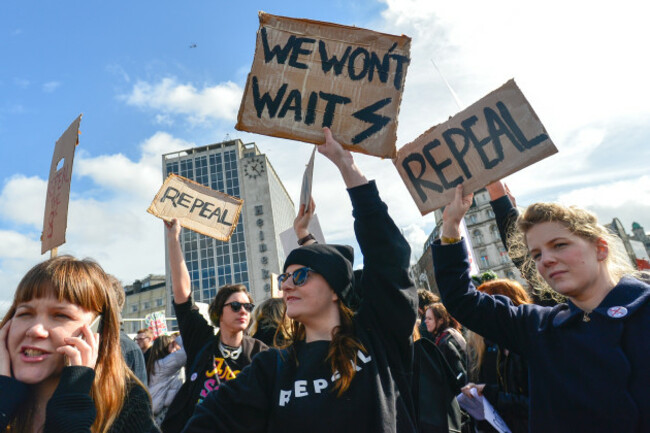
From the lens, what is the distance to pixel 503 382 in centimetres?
249

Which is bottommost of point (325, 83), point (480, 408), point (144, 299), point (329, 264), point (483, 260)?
point (480, 408)

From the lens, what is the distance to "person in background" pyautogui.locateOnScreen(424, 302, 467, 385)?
3.70 meters

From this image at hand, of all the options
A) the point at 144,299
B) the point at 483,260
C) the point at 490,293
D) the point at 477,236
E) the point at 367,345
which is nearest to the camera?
the point at 367,345

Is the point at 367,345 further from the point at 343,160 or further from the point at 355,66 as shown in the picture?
the point at 355,66

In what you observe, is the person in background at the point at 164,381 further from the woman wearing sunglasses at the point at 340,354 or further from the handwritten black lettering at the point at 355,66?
the handwritten black lettering at the point at 355,66

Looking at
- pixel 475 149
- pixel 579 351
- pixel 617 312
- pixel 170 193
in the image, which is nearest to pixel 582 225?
pixel 617 312

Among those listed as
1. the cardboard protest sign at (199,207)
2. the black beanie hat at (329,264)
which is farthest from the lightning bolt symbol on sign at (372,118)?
the cardboard protest sign at (199,207)

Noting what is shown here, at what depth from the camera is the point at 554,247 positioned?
6.31 feet

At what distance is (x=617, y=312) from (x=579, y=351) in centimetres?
23

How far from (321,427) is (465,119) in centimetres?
194

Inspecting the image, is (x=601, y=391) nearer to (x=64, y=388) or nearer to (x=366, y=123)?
(x=366, y=123)

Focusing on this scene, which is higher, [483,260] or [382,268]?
[483,260]

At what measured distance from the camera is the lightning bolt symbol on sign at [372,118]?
237 cm

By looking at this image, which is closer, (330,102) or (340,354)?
(340,354)
